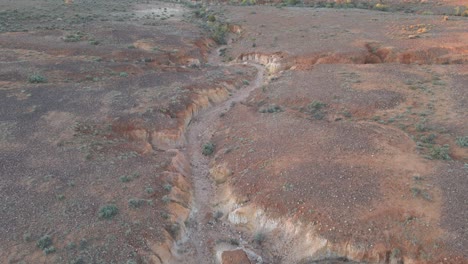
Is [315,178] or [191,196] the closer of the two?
[315,178]

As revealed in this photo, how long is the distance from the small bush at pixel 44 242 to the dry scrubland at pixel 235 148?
0.06m

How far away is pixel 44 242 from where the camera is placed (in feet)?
52.2

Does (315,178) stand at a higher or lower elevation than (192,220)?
higher

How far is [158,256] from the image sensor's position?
16484mm

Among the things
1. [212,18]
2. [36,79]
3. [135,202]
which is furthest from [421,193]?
[212,18]

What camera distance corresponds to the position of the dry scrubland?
1652 cm

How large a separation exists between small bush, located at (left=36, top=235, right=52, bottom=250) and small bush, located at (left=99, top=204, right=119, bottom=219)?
240 cm

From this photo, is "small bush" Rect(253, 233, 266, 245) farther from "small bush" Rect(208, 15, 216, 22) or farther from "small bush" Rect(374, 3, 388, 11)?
"small bush" Rect(374, 3, 388, 11)

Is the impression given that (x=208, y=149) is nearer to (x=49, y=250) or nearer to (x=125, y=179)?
(x=125, y=179)

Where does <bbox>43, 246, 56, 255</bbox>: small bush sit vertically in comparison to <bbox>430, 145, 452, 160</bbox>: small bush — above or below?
below

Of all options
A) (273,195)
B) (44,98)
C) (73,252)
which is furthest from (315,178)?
(44,98)

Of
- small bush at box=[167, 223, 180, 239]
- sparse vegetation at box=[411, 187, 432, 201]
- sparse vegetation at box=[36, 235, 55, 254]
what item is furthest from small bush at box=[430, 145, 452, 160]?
sparse vegetation at box=[36, 235, 55, 254]

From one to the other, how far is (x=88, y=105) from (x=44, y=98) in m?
3.79

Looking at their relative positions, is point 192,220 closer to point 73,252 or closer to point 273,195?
point 273,195
